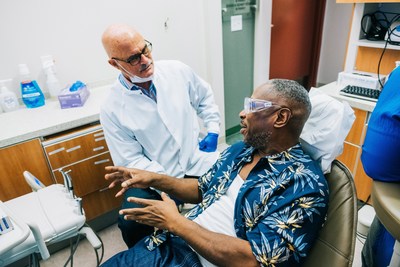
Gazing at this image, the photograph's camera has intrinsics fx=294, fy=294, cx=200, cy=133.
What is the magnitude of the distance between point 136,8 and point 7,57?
2.92ft

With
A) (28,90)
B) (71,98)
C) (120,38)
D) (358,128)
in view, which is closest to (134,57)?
(120,38)

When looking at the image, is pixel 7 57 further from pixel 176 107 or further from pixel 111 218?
pixel 111 218

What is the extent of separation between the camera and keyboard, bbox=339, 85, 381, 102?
5.70 feet

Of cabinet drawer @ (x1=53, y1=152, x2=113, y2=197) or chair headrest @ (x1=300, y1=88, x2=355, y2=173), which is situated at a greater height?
chair headrest @ (x1=300, y1=88, x2=355, y2=173)

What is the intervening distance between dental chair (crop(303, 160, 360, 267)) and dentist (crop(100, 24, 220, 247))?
0.82 metres

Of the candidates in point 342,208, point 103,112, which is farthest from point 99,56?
point 342,208

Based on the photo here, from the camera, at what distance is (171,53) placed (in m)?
2.37

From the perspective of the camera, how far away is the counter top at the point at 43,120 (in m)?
1.48

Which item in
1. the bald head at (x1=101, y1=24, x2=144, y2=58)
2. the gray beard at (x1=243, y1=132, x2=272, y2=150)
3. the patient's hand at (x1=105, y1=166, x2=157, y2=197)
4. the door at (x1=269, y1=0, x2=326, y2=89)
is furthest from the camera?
the door at (x1=269, y1=0, x2=326, y2=89)

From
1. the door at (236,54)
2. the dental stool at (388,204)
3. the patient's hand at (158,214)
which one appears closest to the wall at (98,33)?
the door at (236,54)

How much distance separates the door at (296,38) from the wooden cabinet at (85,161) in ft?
7.89

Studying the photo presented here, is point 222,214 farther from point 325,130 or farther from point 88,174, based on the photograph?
point 88,174

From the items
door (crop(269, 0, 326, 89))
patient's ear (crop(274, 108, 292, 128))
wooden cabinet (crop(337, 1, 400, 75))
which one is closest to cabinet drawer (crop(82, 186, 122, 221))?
patient's ear (crop(274, 108, 292, 128))

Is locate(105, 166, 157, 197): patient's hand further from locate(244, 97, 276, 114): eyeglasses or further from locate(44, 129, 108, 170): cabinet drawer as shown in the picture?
locate(244, 97, 276, 114): eyeglasses
